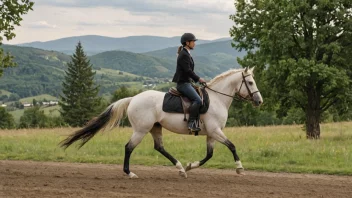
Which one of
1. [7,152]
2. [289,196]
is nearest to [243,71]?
[289,196]

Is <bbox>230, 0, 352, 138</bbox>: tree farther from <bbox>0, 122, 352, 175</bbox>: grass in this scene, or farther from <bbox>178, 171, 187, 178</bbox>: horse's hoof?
<bbox>178, 171, 187, 178</bbox>: horse's hoof

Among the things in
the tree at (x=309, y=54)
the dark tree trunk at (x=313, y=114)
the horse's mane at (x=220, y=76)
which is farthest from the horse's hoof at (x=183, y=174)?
the dark tree trunk at (x=313, y=114)

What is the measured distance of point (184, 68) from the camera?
1162 centimetres

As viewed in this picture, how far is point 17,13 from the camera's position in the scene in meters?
18.9

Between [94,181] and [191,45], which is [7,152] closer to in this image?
[94,181]

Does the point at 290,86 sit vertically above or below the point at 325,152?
above

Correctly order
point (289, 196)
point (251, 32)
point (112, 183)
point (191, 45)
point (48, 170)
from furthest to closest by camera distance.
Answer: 1. point (251, 32)
2. point (48, 170)
3. point (191, 45)
4. point (112, 183)
5. point (289, 196)

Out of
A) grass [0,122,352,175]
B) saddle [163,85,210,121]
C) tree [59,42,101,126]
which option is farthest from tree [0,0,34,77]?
tree [59,42,101,126]

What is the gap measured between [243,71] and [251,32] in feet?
55.9

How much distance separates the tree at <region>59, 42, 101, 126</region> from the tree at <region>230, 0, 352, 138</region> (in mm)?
43820

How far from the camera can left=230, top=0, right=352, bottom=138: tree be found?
835 inches

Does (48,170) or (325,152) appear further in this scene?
(325,152)

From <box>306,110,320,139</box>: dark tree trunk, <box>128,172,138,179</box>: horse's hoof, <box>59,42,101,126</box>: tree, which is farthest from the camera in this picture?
<box>59,42,101,126</box>: tree

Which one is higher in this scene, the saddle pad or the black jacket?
the black jacket
